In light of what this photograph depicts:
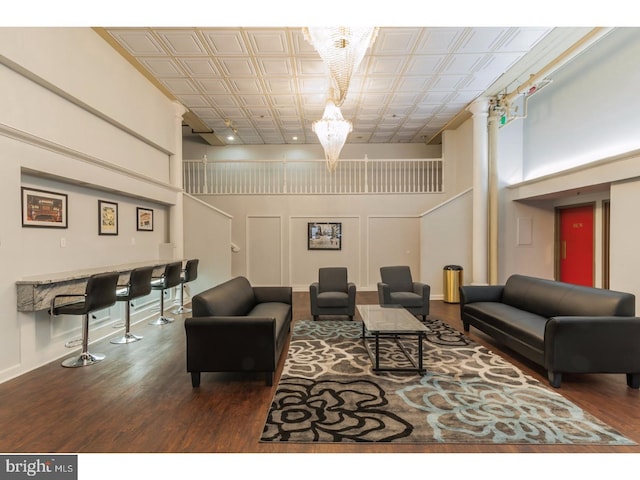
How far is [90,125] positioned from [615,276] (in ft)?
25.4

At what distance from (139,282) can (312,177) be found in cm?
612

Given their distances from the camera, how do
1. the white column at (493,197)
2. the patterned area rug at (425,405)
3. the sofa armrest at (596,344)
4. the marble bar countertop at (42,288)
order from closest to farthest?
the patterned area rug at (425,405)
the sofa armrest at (596,344)
the marble bar countertop at (42,288)
the white column at (493,197)

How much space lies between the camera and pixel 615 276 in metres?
4.44

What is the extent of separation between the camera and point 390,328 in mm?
3434

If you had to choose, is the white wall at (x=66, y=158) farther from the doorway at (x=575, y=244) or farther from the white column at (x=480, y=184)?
the doorway at (x=575, y=244)

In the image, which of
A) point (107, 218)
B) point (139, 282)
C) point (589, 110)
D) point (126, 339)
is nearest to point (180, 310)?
point (126, 339)

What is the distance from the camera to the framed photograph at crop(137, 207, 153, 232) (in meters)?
5.68

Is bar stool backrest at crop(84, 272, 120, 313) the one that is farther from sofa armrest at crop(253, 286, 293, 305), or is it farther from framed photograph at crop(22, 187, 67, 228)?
sofa armrest at crop(253, 286, 293, 305)

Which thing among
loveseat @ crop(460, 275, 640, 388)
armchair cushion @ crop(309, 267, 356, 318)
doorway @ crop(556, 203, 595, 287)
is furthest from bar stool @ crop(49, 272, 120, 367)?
doorway @ crop(556, 203, 595, 287)

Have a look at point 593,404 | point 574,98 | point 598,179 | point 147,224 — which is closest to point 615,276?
point 598,179

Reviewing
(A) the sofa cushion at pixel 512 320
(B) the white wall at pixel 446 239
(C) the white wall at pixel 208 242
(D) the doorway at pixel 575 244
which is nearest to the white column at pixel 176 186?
(C) the white wall at pixel 208 242

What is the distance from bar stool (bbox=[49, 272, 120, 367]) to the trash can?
6.17 metres

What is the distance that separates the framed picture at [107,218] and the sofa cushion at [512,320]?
5616mm
